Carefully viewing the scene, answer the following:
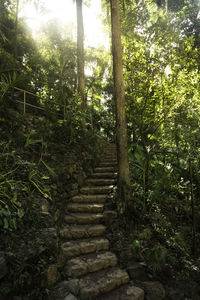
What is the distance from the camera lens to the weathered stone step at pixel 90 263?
270 cm

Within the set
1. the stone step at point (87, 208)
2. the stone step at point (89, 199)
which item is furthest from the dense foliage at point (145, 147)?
the stone step at point (89, 199)

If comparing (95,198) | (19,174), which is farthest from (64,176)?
(19,174)

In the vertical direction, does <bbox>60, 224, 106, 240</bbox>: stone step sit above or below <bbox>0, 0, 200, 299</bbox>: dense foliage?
below

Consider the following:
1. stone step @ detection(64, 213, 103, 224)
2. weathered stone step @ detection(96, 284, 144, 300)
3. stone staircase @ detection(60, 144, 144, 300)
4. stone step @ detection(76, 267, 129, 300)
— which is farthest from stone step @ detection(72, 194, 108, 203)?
weathered stone step @ detection(96, 284, 144, 300)

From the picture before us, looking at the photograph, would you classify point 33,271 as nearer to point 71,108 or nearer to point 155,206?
point 155,206

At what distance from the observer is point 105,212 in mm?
3896

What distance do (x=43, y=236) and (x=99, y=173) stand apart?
3.52 metres

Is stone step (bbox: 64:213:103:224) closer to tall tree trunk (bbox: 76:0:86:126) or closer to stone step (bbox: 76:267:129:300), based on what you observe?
stone step (bbox: 76:267:129:300)

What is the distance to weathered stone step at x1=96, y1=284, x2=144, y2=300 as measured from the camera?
2479 mm

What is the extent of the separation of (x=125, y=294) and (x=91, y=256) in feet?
2.50

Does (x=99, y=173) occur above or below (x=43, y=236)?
above

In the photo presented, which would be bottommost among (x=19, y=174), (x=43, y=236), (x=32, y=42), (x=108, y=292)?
(x=108, y=292)

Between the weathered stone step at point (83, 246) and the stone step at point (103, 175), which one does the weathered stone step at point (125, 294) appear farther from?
the stone step at point (103, 175)

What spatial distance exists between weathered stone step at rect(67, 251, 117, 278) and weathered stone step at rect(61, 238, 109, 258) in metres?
0.08
